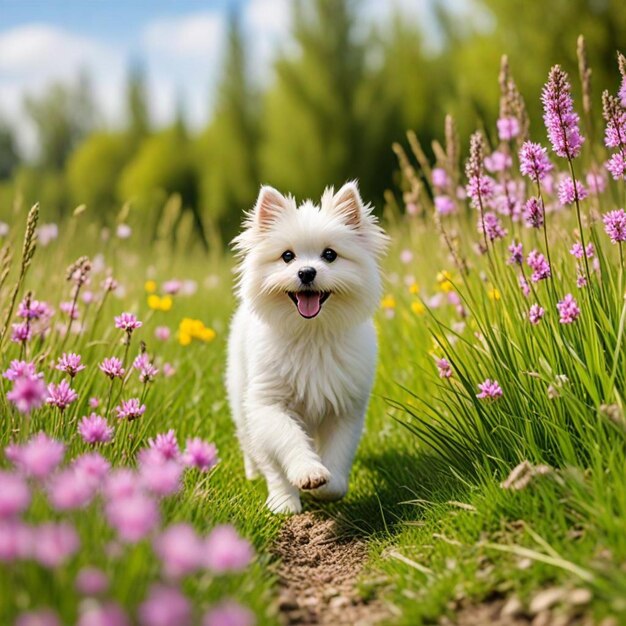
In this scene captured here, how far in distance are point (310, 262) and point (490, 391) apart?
3.84 ft

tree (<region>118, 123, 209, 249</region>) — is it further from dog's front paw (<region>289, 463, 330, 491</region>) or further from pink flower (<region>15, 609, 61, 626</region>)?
pink flower (<region>15, 609, 61, 626</region>)

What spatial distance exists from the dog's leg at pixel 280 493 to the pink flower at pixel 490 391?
1251 mm

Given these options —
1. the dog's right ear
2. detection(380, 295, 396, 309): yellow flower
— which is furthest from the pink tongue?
detection(380, 295, 396, 309): yellow flower

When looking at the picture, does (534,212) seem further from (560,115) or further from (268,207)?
(268,207)

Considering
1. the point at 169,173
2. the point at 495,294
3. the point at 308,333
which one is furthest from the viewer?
the point at 169,173

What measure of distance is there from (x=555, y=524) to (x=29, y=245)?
8.22 feet

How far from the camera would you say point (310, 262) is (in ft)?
13.8

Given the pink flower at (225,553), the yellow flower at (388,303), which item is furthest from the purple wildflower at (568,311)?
the yellow flower at (388,303)

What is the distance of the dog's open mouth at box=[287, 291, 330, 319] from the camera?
421 centimetres

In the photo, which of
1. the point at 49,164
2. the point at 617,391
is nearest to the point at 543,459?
the point at 617,391

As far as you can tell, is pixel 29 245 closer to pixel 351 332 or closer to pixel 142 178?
pixel 351 332

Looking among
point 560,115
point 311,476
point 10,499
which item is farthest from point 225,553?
point 560,115

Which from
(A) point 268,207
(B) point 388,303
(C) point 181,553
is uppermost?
(A) point 268,207

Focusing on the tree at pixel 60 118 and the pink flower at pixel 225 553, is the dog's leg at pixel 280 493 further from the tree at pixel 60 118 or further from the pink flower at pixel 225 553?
the tree at pixel 60 118
